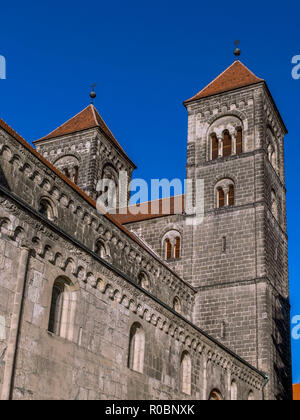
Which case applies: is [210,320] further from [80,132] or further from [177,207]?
[80,132]

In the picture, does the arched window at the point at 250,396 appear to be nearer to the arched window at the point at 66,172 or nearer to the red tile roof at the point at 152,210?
the red tile roof at the point at 152,210

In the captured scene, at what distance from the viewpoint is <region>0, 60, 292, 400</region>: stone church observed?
13.0m

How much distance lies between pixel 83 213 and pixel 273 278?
11.9 m

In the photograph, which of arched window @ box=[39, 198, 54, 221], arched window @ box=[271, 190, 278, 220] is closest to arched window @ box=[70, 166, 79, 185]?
arched window @ box=[271, 190, 278, 220]

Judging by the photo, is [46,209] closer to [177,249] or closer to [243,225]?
[177,249]

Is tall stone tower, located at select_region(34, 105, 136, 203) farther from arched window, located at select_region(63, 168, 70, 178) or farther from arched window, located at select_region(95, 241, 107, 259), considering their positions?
arched window, located at select_region(95, 241, 107, 259)

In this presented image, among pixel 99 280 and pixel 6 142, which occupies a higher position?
pixel 6 142

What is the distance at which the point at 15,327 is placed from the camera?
12047 millimetres

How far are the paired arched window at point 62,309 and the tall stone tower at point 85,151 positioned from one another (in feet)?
73.1

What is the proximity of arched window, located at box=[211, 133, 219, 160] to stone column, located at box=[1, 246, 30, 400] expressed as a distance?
21534mm
